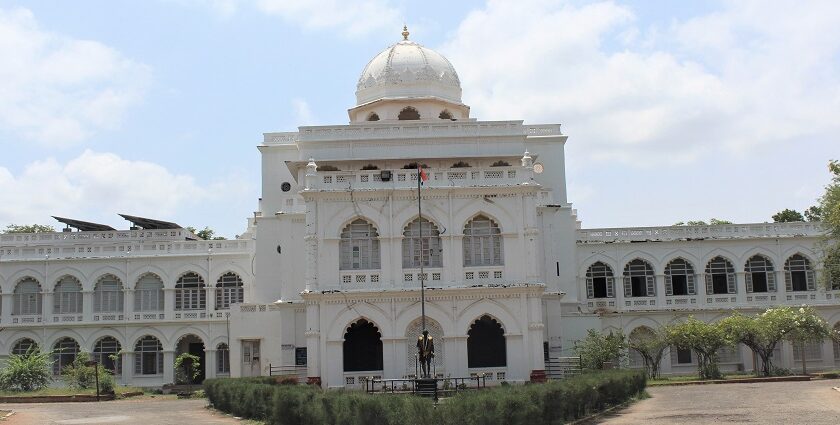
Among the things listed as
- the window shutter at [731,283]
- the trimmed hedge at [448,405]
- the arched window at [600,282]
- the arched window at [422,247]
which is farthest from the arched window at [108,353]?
the window shutter at [731,283]

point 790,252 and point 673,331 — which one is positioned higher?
point 790,252

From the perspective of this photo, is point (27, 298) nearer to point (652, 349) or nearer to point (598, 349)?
point (598, 349)

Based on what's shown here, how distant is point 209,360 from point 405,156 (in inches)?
678

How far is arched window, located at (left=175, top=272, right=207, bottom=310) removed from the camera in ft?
173

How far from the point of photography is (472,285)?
122ft

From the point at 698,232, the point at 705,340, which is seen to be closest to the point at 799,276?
the point at 698,232

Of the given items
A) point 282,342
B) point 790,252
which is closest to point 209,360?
point 282,342

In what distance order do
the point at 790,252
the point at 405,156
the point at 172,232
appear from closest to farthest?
the point at 405,156
the point at 790,252
the point at 172,232

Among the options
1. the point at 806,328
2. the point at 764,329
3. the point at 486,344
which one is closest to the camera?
the point at 486,344

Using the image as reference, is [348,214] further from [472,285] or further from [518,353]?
[518,353]

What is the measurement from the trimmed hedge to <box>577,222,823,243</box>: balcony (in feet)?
77.6

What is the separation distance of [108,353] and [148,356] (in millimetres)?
2245

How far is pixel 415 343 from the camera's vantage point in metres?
37.2

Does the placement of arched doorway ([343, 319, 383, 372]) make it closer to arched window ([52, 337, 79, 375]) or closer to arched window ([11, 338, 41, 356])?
arched window ([52, 337, 79, 375])
